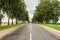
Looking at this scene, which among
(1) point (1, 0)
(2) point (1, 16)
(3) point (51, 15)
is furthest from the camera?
(3) point (51, 15)

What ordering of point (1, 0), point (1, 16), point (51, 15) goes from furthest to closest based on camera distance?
point (51, 15)
point (1, 16)
point (1, 0)

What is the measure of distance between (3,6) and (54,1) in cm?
6469

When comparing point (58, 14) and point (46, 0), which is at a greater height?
point (46, 0)

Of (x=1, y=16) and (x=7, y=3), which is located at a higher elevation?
(x=7, y=3)

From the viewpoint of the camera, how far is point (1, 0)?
38.3 metres

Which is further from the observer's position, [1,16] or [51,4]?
[51,4]

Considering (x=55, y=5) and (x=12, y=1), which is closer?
(x=12, y=1)

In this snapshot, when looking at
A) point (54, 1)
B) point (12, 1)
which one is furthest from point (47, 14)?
point (12, 1)

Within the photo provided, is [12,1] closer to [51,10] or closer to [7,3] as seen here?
[7,3]

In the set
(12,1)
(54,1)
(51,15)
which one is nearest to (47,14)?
(51,15)

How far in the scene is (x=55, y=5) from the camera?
330 ft

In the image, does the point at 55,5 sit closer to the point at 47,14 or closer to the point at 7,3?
the point at 47,14

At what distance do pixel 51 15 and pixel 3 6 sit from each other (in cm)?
5990

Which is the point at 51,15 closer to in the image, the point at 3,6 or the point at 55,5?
the point at 55,5
